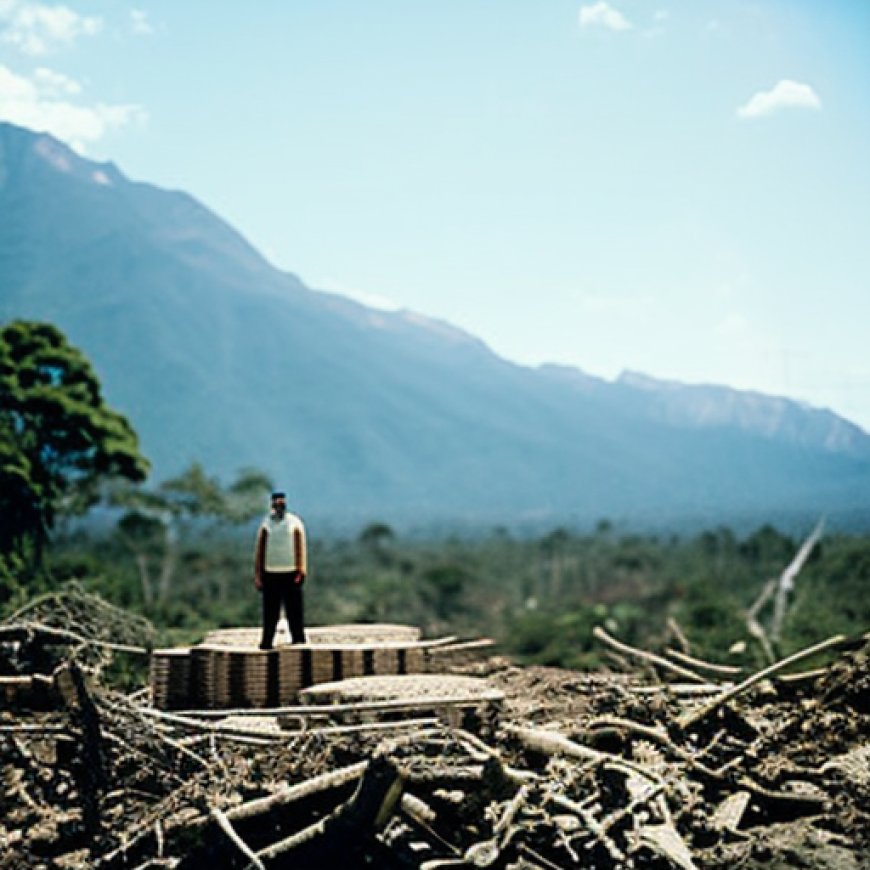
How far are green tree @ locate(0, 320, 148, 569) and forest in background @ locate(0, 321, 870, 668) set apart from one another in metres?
0.04

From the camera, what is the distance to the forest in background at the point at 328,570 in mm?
26422

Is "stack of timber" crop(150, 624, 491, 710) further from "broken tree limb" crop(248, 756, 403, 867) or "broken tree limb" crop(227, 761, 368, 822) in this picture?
"broken tree limb" crop(248, 756, 403, 867)

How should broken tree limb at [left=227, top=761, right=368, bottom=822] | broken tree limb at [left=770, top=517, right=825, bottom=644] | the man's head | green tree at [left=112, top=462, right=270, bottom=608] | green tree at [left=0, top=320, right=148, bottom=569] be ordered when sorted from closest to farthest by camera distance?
1. broken tree limb at [left=227, top=761, right=368, bottom=822]
2. the man's head
3. green tree at [left=0, top=320, right=148, bottom=569]
4. broken tree limb at [left=770, top=517, right=825, bottom=644]
5. green tree at [left=112, top=462, right=270, bottom=608]

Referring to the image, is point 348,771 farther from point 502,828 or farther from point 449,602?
point 449,602

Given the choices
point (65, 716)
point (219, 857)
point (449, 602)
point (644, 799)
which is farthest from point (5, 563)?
point (449, 602)

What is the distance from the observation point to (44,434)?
2762 cm

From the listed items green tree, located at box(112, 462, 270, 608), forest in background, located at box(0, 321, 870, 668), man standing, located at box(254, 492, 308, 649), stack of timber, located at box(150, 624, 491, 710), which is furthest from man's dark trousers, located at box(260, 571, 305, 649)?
green tree, located at box(112, 462, 270, 608)

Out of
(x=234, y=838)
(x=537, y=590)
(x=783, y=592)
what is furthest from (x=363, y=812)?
(x=537, y=590)

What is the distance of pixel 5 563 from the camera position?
78.8 ft

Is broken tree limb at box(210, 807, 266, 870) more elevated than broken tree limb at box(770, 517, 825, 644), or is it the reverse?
broken tree limb at box(210, 807, 266, 870)

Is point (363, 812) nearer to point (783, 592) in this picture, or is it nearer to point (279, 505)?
point (279, 505)

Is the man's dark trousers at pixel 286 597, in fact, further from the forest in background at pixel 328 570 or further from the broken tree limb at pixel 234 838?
the forest in background at pixel 328 570

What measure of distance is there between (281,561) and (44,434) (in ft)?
60.3

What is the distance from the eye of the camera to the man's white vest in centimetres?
1091
